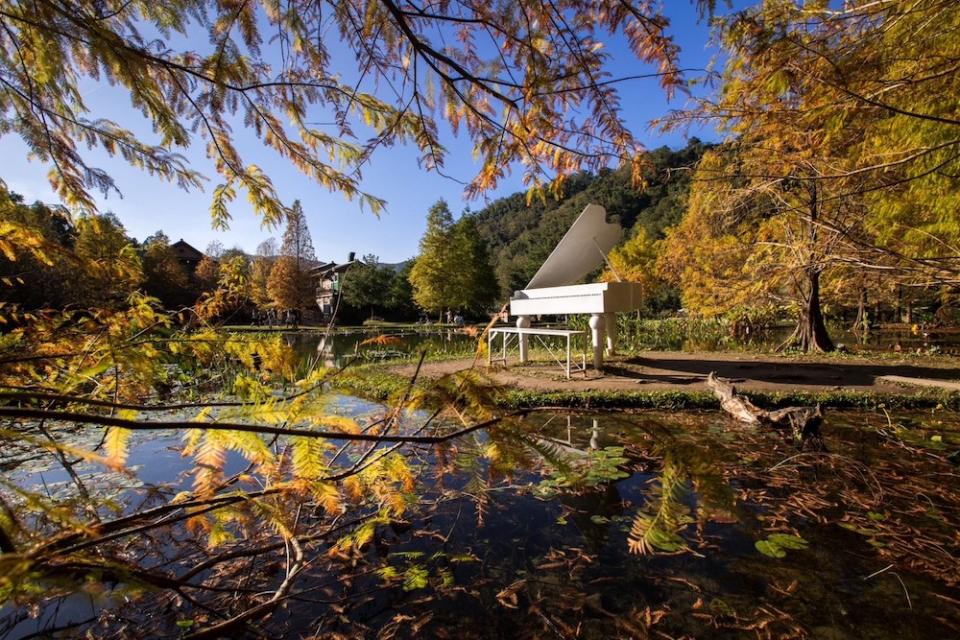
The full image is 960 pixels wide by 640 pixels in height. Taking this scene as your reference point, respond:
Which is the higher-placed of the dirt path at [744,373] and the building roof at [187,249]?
the building roof at [187,249]

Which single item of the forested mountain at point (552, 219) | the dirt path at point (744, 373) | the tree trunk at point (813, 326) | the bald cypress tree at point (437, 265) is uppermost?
the forested mountain at point (552, 219)

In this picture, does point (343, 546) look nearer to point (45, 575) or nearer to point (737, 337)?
point (45, 575)

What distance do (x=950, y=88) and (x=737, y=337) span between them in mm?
13880

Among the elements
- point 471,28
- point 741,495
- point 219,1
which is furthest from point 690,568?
point 219,1

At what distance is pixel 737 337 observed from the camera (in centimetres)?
1433

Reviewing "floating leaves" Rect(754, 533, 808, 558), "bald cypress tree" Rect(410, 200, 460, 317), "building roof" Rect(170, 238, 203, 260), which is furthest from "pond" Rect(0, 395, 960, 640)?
"building roof" Rect(170, 238, 203, 260)

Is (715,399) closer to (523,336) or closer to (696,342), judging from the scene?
(523,336)

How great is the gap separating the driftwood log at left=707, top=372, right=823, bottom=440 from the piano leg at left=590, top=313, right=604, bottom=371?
6.15ft

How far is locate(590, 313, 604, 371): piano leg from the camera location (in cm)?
615

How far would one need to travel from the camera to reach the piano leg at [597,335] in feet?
20.2

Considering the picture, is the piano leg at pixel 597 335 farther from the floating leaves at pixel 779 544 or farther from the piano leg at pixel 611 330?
the floating leaves at pixel 779 544

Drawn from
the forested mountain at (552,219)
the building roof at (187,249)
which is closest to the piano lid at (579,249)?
the forested mountain at (552,219)

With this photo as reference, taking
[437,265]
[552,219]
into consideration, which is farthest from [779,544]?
[552,219]

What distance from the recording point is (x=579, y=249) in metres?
7.75
